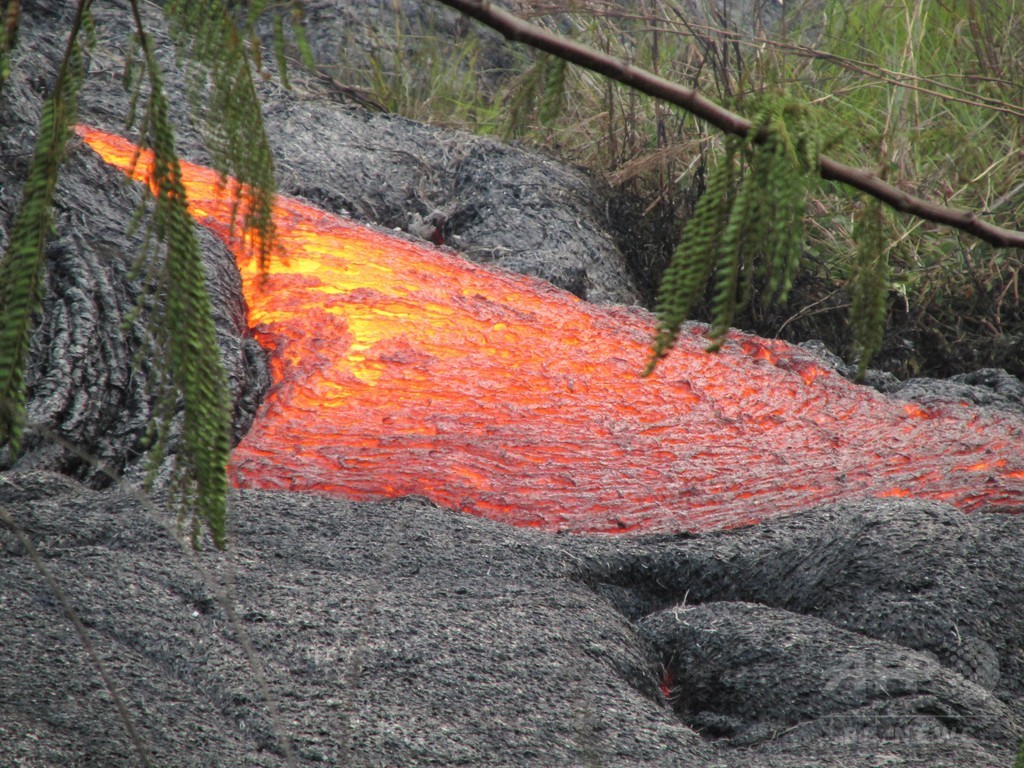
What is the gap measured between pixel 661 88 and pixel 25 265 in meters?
0.64

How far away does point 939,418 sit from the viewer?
3.37m

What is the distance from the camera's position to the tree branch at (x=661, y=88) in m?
0.99

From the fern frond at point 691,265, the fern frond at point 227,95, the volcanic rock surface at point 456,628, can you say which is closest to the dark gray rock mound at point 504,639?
the volcanic rock surface at point 456,628

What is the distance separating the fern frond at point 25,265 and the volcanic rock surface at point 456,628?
0.31 m

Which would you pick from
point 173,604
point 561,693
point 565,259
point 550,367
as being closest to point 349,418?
point 550,367

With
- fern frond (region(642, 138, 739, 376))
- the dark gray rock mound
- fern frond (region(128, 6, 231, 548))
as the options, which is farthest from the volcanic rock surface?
fern frond (region(642, 138, 739, 376))

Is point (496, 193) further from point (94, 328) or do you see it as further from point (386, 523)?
point (386, 523)

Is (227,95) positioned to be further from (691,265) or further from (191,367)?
(691,265)

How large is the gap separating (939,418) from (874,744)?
1966mm

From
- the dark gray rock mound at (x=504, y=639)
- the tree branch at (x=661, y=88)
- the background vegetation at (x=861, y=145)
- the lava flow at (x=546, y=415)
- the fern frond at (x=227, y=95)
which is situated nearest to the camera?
the tree branch at (x=661, y=88)

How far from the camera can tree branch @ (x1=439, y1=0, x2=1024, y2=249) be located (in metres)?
0.99

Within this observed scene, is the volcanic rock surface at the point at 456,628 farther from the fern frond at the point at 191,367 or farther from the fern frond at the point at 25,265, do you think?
the fern frond at the point at 25,265

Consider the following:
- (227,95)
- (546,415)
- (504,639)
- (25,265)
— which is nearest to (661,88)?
(227,95)

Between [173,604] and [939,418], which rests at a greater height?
[939,418]
